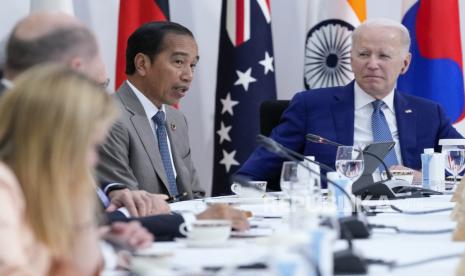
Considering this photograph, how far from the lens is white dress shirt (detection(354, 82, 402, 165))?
4629 millimetres

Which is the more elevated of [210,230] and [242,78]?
[242,78]

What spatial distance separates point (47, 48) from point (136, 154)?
180 centimetres

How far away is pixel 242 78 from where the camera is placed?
5.63 meters

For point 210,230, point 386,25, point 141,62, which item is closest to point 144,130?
point 141,62

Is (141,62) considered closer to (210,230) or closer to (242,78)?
(242,78)

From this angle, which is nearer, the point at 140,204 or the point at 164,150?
the point at 140,204

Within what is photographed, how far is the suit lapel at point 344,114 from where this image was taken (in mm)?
4629

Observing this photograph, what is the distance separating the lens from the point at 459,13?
6199 mm

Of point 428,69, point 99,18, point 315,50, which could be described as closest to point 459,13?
point 428,69

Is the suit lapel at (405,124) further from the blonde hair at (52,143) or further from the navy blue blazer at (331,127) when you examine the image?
the blonde hair at (52,143)

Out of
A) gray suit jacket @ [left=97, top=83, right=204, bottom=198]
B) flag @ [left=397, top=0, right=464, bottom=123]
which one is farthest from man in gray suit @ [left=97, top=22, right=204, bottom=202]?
flag @ [left=397, top=0, right=464, bottom=123]

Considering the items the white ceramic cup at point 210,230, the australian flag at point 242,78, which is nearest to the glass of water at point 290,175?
the white ceramic cup at point 210,230

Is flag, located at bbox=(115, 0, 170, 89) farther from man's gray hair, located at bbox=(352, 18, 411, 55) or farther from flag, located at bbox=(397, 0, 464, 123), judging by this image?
flag, located at bbox=(397, 0, 464, 123)

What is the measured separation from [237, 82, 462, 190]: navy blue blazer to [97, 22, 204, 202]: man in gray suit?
0.44m
